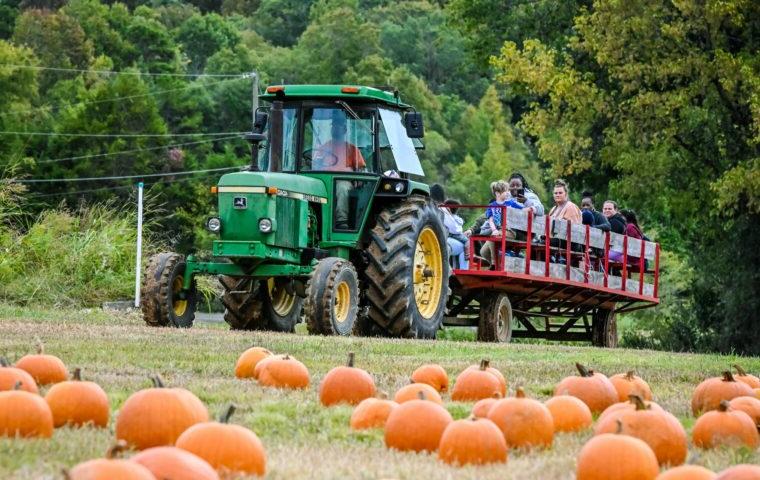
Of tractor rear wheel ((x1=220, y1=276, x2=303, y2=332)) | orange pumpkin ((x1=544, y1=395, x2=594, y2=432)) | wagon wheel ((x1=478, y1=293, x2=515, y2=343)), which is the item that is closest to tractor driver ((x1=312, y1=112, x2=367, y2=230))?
tractor rear wheel ((x1=220, y1=276, x2=303, y2=332))

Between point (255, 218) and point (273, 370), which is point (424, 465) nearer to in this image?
point (273, 370)

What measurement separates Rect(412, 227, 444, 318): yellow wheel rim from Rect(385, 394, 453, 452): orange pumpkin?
10.2m

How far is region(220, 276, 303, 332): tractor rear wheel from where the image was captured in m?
16.4

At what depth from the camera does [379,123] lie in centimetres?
1650

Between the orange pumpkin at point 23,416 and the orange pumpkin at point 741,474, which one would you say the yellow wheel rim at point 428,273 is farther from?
the orange pumpkin at point 741,474

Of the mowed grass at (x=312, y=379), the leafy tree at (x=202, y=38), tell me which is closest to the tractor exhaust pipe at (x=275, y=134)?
the mowed grass at (x=312, y=379)

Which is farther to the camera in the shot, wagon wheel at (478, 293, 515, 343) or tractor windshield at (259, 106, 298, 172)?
wagon wheel at (478, 293, 515, 343)

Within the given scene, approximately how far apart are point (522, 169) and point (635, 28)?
188 feet

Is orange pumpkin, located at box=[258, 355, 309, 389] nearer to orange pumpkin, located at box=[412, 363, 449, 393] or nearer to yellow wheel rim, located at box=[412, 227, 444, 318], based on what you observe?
orange pumpkin, located at box=[412, 363, 449, 393]

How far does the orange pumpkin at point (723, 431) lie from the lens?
22.5 ft

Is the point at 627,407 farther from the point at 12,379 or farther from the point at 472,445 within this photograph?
the point at 12,379

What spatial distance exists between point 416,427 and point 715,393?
Answer: 101 inches

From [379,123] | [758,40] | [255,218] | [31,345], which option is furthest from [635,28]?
[31,345]

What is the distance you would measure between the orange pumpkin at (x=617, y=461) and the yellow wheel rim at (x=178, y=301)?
34.8ft
